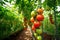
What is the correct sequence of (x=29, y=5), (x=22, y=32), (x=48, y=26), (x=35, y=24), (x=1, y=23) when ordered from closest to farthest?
1. (x=35, y=24)
2. (x=29, y=5)
3. (x=1, y=23)
4. (x=48, y=26)
5. (x=22, y=32)

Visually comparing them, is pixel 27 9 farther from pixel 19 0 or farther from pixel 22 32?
pixel 22 32

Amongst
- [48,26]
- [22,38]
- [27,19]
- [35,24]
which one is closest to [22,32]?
[22,38]

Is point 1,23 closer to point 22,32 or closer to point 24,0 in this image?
point 24,0

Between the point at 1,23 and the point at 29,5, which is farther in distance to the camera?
the point at 1,23

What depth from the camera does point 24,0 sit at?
299 cm

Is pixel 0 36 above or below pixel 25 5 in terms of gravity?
below

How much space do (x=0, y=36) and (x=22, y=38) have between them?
8.18ft

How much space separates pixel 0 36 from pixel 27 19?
10.9ft

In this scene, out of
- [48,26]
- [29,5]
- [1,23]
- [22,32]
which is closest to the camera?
[29,5]

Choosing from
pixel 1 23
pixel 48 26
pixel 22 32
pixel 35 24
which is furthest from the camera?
pixel 22 32

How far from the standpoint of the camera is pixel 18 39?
859 centimetres

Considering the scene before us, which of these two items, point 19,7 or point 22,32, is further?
point 22,32

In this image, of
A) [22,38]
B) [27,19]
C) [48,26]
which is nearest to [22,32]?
[22,38]

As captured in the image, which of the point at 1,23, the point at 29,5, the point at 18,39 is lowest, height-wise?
the point at 18,39
